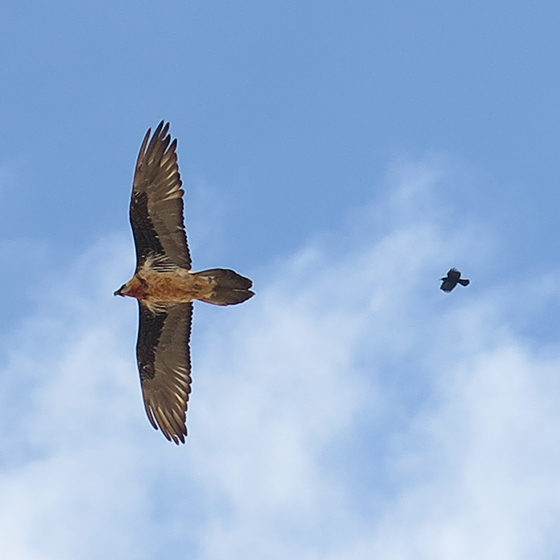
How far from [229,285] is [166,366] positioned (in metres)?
3.51

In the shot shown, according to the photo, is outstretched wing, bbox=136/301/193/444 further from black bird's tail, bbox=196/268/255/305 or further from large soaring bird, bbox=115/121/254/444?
black bird's tail, bbox=196/268/255/305

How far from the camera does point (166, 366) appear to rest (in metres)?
30.2

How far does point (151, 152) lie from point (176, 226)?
178cm

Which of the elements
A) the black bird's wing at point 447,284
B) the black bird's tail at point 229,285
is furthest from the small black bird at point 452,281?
the black bird's tail at point 229,285

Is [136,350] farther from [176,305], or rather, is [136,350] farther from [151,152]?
[151,152]

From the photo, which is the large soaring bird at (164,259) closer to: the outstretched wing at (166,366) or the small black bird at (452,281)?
the outstretched wing at (166,366)

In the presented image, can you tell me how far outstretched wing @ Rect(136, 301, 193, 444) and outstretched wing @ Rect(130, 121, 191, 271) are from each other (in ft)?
5.88

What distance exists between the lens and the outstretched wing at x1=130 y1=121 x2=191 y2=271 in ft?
93.6

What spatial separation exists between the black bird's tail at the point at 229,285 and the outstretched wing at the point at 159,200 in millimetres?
1064

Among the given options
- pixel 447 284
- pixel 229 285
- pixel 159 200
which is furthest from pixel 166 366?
pixel 447 284

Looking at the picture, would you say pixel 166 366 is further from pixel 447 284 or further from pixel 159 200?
pixel 447 284

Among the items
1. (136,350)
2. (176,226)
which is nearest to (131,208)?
(176,226)

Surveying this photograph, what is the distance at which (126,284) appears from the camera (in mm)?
29156

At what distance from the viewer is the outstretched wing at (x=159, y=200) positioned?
28.5 metres
